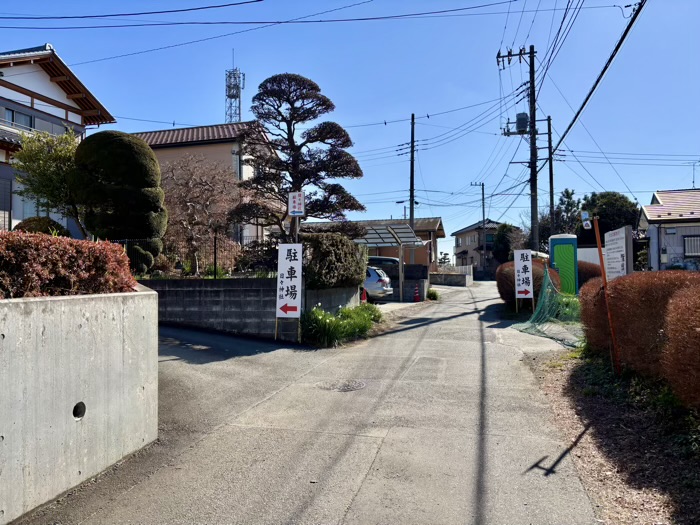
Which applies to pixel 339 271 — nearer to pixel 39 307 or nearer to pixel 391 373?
pixel 391 373

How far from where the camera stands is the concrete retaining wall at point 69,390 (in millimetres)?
3357

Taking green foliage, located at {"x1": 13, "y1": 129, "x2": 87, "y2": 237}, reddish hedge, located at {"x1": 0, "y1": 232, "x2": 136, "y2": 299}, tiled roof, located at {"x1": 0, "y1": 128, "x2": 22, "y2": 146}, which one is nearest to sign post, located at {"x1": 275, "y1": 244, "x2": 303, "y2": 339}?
reddish hedge, located at {"x1": 0, "y1": 232, "x2": 136, "y2": 299}

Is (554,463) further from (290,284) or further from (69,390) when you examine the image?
(290,284)

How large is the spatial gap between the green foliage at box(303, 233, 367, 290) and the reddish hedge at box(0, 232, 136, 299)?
5907 millimetres

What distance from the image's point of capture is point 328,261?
37.4 ft

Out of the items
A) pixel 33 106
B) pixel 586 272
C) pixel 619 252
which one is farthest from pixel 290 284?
pixel 33 106

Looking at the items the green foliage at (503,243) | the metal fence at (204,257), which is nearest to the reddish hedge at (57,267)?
the metal fence at (204,257)

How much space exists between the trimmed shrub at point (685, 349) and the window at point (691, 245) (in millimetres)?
21845

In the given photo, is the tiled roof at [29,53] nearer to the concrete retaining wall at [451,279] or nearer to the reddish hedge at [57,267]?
the reddish hedge at [57,267]

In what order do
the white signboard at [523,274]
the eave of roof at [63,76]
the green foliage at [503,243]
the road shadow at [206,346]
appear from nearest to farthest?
the road shadow at [206,346] < the white signboard at [523,274] < the eave of roof at [63,76] < the green foliage at [503,243]

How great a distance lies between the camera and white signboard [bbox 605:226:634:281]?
9055 mm

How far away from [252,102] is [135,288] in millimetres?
9437

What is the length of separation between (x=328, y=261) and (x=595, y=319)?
578 centimetres

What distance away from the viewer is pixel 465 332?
1239 centimetres
